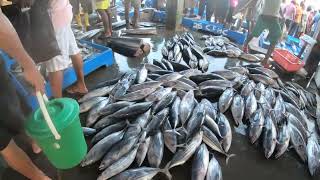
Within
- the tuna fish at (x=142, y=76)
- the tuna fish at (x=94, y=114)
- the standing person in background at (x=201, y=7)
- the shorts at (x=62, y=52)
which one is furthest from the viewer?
the standing person in background at (x=201, y=7)

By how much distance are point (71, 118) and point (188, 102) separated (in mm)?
1902

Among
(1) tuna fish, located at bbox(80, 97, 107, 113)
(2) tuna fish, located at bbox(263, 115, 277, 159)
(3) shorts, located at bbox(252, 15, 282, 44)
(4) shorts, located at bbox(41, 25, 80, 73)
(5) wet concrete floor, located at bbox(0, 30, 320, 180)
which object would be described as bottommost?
(5) wet concrete floor, located at bbox(0, 30, 320, 180)

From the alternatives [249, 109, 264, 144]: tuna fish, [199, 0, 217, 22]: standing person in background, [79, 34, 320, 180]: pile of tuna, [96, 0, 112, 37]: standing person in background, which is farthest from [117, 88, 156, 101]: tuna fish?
[199, 0, 217, 22]: standing person in background

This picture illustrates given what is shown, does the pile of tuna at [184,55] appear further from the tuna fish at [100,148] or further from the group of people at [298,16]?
the group of people at [298,16]

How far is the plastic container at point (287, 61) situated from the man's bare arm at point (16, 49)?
4.86m

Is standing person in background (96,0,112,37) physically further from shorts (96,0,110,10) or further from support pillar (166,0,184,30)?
support pillar (166,0,184,30)

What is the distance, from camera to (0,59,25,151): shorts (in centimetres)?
186

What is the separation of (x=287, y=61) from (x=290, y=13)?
257 inches

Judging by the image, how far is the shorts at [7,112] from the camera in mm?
1863

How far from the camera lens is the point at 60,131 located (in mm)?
1948

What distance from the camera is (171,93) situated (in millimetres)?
3707

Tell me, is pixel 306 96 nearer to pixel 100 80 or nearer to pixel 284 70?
pixel 284 70

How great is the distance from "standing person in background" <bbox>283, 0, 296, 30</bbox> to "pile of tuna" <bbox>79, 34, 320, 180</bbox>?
24.3 ft

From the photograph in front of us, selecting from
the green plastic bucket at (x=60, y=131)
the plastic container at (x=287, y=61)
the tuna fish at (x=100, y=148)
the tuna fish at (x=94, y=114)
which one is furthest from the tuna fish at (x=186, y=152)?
the plastic container at (x=287, y=61)
